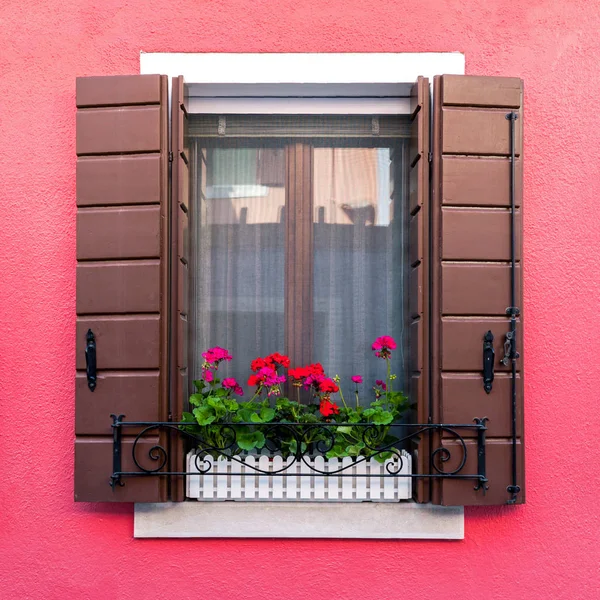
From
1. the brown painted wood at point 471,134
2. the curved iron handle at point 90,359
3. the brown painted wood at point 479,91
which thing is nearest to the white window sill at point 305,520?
the curved iron handle at point 90,359

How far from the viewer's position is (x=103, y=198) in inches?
131

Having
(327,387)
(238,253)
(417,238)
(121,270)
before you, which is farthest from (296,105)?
(327,387)

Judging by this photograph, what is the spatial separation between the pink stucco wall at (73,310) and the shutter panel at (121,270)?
0.17 meters

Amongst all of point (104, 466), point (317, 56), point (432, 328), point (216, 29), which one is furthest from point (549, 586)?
point (216, 29)

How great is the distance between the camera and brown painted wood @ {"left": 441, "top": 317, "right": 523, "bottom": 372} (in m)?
3.27

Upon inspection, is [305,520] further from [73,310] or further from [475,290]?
[73,310]

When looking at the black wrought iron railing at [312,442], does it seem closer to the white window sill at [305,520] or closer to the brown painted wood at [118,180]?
the white window sill at [305,520]

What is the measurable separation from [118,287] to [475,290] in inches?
64.4

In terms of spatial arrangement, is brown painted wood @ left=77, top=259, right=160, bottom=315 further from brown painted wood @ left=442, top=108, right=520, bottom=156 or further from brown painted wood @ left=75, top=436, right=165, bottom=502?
brown painted wood @ left=442, top=108, right=520, bottom=156

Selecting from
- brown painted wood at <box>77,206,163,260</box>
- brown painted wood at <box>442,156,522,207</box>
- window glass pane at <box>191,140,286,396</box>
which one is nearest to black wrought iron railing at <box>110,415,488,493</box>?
window glass pane at <box>191,140,286,396</box>

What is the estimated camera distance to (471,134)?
331cm

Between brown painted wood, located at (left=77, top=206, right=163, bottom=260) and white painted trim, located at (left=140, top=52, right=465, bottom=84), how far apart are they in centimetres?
70

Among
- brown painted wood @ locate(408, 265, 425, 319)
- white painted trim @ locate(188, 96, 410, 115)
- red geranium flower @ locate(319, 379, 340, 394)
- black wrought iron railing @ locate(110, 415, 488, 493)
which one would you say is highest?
white painted trim @ locate(188, 96, 410, 115)

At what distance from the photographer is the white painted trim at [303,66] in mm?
3426
